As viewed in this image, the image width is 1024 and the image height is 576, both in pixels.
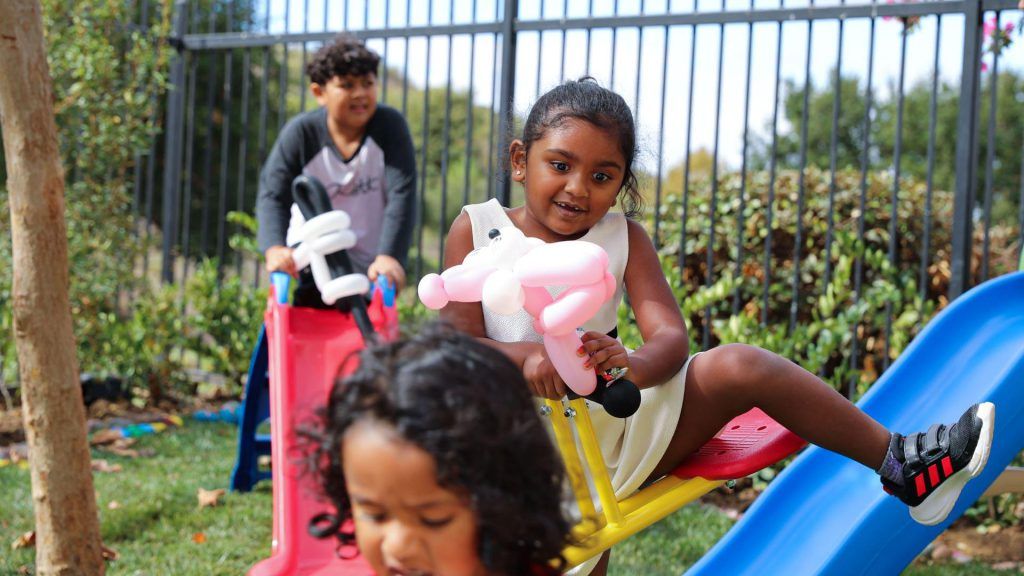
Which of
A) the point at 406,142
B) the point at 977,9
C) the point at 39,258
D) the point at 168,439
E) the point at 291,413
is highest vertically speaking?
the point at 977,9

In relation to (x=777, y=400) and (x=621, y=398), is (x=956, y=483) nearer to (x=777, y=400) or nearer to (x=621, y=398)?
(x=777, y=400)

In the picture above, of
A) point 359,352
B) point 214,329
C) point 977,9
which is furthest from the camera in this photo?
point 214,329

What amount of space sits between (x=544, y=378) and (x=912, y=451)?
33.0 inches

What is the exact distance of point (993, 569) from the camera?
12.0 ft

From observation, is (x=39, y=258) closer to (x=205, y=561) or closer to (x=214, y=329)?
(x=205, y=561)

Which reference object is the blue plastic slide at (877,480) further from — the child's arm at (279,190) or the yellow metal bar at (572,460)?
the child's arm at (279,190)

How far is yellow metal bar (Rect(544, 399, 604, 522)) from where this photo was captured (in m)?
2.08

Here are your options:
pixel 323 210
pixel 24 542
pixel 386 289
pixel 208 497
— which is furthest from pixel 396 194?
pixel 24 542

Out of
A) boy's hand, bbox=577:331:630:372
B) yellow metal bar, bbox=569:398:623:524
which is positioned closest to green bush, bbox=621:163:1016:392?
yellow metal bar, bbox=569:398:623:524

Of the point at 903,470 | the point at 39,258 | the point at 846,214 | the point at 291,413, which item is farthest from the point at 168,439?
the point at 903,470

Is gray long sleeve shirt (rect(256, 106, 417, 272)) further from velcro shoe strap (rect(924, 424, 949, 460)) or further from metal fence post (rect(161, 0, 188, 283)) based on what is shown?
metal fence post (rect(161, 0, 188, 283))

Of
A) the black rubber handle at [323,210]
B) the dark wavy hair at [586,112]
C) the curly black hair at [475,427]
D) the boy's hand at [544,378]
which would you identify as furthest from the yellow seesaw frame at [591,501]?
the black rubber handle at [323,210]

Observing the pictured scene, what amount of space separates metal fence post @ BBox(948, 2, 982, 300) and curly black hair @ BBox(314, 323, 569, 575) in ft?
10.4

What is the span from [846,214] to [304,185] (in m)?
2.94
